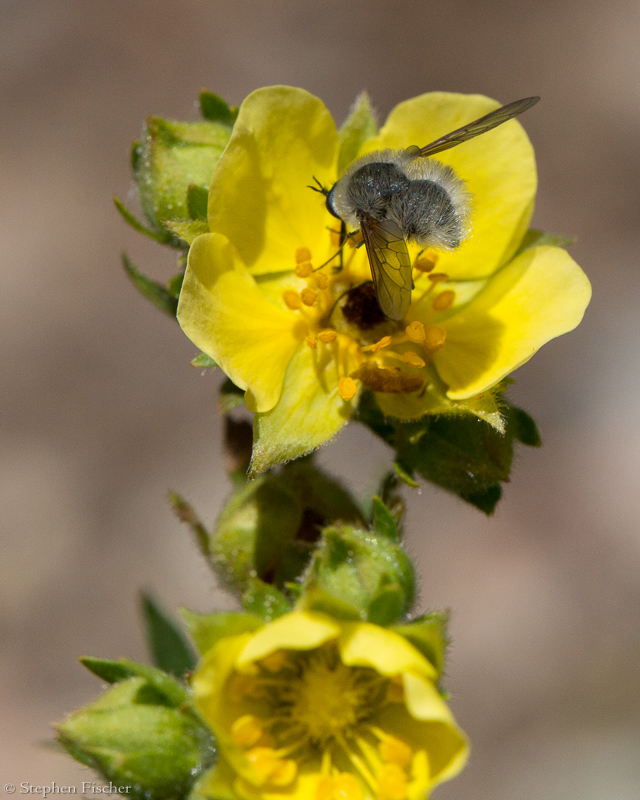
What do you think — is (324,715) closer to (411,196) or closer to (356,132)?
(411,196)

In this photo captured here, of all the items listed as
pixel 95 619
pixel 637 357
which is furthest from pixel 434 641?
pixel 637 357

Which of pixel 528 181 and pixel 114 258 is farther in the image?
pixel 114 258

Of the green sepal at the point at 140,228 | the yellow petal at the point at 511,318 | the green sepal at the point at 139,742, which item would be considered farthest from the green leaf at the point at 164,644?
the yellow petal at the point at 511,318

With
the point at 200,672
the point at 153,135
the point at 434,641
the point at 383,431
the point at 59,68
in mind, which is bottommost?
the point at 434,641

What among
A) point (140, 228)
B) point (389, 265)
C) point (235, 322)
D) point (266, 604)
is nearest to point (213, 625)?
point (266, 604)

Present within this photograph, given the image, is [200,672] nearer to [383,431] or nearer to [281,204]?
[383,431]

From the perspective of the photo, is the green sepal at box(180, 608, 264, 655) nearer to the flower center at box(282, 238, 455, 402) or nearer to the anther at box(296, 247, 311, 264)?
the flower center at box(282, 238, 455, 402)

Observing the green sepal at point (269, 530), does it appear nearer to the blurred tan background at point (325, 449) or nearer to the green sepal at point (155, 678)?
the green sepal at point (155, 678)
